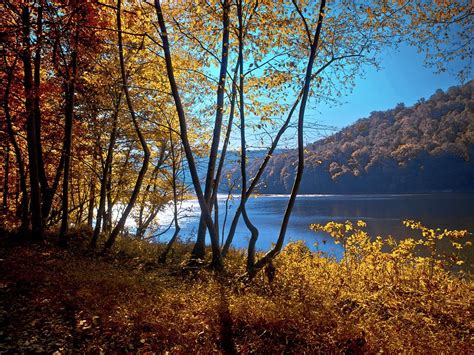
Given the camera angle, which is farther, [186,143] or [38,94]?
[38,94]

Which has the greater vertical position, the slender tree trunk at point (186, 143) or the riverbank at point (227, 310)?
the slender tree trunk at point (186, 143)

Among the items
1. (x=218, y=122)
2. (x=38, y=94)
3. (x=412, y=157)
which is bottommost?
(x=218, y=122)

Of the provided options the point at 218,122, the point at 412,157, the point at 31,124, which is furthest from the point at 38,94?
the point at 412,157

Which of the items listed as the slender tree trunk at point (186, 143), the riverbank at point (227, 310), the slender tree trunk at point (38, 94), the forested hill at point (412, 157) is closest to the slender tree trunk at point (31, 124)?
the slender tree trunk at point (38, 94)

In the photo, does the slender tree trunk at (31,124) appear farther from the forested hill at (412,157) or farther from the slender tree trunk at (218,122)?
the forested hill at (412,157)

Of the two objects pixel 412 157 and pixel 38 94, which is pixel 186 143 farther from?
pixel 412 157

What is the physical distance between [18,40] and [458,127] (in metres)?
119

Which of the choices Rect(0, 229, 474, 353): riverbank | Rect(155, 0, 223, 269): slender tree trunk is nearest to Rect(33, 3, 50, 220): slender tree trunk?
Rect(155, 0, 223, 269): slender tree trunk

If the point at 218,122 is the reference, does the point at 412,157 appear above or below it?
above

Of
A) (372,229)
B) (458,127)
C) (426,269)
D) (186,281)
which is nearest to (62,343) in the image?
(186,281)

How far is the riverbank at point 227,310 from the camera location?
438 cm

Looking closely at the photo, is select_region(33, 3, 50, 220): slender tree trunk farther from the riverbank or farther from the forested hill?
the forested hill

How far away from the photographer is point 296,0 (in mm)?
7535

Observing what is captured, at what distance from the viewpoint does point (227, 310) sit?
213 inches
